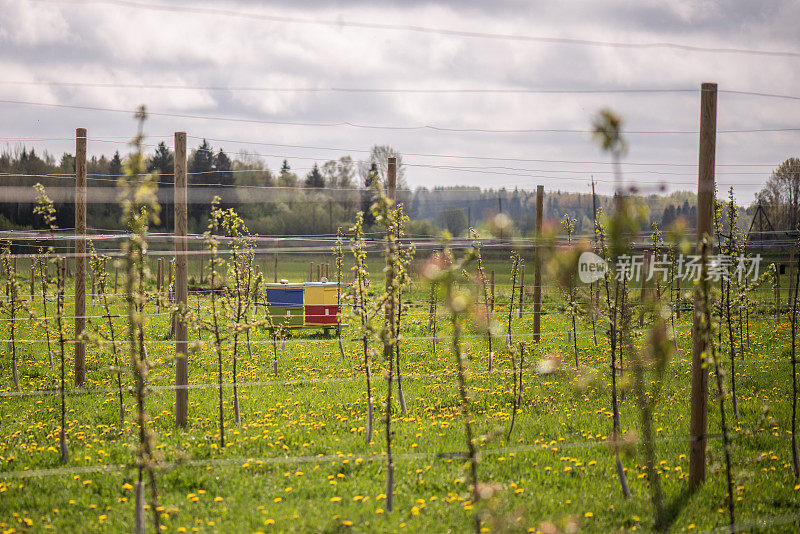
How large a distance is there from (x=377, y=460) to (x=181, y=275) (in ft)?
12.2

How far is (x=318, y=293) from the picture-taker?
1636cm

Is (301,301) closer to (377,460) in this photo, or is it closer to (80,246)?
(80,246)

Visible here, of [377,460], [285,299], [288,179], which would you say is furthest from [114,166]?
[377,460]

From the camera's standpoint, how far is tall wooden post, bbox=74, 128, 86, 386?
32.1ft

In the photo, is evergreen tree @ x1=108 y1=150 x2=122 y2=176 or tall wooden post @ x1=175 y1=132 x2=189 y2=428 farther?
evergreen tree @ x1=108 y1=150 x2=122 y2=176

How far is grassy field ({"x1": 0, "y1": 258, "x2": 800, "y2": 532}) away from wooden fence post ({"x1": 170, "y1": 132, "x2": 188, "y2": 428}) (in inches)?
14.1

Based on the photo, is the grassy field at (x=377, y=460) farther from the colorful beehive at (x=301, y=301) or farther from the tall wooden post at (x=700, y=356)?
the colorful beehive at (x=301, y=301)

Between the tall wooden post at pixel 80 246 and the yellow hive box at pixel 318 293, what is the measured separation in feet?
20.9

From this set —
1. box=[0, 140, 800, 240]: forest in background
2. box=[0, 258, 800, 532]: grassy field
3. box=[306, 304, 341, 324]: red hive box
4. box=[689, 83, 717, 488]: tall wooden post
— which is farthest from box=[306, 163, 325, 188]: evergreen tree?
box=[689, 83, 717, 488]: tall wooden post

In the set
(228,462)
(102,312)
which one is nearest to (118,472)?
(228,462)

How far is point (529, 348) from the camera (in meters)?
14.0

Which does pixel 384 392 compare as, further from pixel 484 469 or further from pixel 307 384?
pixel 484 469

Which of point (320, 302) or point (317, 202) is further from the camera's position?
point (317, 202)

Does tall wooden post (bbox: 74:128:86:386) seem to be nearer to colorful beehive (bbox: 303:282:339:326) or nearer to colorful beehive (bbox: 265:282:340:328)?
colorful beehive (bbox: 265:282:340:328)
